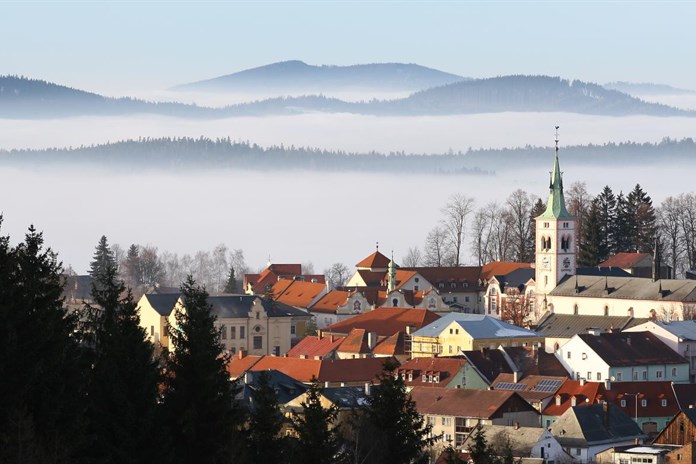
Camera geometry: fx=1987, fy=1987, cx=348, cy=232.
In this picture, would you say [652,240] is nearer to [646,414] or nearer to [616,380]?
[616,380]

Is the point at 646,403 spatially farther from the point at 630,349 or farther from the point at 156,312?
the point at 156,312

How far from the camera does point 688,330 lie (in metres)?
105

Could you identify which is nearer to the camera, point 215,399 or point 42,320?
point 42,320

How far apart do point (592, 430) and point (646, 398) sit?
9.01m

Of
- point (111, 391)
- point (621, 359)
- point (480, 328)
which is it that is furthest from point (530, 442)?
point (111, 391)

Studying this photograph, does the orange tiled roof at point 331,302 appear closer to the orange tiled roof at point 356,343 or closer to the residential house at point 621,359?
the orange tiled roof at point 356,343

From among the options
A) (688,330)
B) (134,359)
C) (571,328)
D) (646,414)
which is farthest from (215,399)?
(571,328)

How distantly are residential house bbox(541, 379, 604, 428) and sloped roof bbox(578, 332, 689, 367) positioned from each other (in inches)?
360

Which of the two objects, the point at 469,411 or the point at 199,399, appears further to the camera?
the point at 469,411

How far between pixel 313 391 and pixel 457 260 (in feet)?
449

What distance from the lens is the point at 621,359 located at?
9838 cm

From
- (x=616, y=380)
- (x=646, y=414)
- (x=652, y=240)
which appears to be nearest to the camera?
(x=646, y=414)

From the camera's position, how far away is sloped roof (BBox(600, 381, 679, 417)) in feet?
284

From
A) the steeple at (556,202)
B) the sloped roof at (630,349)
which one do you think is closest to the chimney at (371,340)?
the sloped roof at (630,349)
